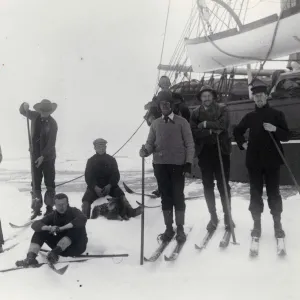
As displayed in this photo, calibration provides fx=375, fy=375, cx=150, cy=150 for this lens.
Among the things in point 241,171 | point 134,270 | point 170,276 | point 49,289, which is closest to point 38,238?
point 49,289

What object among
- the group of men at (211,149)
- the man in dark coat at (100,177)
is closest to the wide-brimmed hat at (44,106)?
the man in dark coat at (100,177)

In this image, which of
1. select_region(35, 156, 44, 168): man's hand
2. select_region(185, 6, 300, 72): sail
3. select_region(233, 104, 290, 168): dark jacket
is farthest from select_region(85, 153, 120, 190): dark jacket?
select_region(185, 6, 300, 72): sail

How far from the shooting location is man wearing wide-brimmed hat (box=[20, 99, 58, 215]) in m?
5.98

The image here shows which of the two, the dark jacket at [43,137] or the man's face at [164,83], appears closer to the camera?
the man's face at [164,83]

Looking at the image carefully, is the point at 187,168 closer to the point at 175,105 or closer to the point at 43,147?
the point at 175,105

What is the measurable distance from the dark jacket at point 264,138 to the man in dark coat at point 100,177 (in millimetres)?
2582

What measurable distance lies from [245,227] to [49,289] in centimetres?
251

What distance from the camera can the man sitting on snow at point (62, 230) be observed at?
4.16 meters

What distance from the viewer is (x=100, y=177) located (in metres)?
6.25

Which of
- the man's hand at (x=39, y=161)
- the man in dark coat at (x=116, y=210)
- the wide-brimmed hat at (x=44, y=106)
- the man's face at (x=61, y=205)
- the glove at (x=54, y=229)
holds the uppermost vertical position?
the wide-brimmed hat at (x=44, y=106)

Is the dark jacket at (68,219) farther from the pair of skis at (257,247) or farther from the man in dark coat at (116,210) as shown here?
the pair of skis at (257,247)

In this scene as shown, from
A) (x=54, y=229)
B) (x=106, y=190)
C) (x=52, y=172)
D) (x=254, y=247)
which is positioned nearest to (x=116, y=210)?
(x=106, y=190)

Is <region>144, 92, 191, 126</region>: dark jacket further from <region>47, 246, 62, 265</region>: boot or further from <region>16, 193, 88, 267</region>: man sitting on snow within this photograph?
<region>47, 246, 62, 265</region>: boot

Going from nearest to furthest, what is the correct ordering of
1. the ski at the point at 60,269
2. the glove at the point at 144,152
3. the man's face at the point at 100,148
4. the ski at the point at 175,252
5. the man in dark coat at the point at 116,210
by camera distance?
1. the ski at the point at 60,269
2. the ski at the point at 175,252
3. the glove at the point at 144,152
4. the man in dark coat at the point at 116,210
5. the man's face at the point at 100,148
